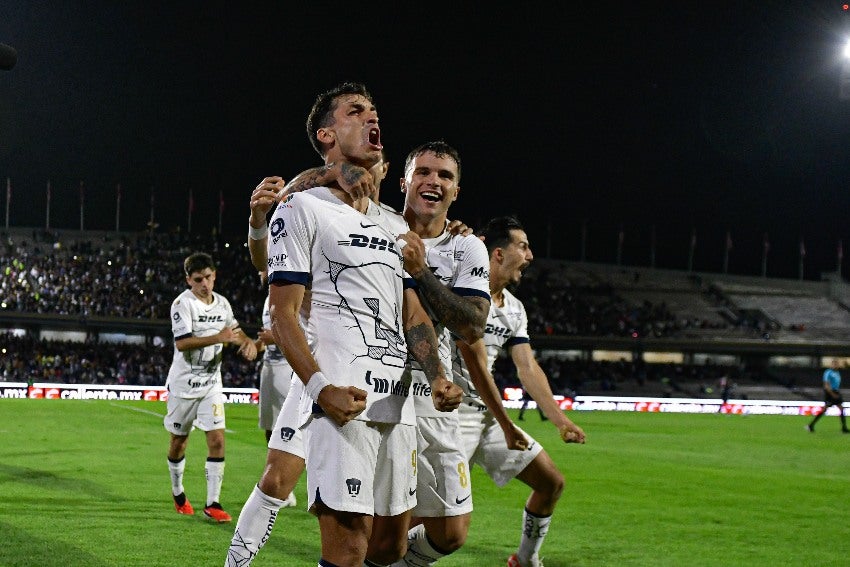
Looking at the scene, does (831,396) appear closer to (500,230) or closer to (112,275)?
(500,230)

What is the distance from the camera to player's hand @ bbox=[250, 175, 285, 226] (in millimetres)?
4934

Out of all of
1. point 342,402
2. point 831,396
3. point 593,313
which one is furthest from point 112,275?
point 342,402

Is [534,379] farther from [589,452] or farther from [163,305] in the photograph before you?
[163,305]

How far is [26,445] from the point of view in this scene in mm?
17109

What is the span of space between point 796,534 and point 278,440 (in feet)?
23.2

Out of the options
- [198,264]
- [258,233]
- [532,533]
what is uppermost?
[258,233]

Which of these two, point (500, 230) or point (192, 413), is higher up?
point (500, 230)

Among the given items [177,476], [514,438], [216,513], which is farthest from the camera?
[177,476]

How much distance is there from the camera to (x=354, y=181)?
4.34 metres

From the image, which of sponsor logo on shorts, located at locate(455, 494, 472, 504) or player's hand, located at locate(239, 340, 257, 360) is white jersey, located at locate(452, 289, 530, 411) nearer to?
sponsor logo on shorts, located at locate(455, 494, 472, 504)

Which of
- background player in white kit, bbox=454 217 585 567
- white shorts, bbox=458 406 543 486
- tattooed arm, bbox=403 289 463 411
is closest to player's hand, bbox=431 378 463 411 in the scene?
tattooed arm, bbox=403 289 463 411

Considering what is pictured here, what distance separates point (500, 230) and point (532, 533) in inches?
91.2

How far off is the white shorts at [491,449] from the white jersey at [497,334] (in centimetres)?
11

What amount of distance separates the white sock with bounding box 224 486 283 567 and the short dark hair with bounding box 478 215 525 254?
277cm
